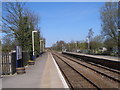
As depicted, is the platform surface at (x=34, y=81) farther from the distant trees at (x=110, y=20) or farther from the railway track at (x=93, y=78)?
the distant trees at (x=110, y=20)

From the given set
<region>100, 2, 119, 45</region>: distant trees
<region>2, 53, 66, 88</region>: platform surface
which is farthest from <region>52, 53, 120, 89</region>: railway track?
<region>100, 2, 119, 45</region>: distant trees

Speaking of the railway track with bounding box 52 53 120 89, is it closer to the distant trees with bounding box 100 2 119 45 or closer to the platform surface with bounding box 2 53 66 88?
the platform surface with bounding box 2 53 66 88

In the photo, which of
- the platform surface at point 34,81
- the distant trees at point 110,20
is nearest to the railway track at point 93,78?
the platform surface at point 34,81

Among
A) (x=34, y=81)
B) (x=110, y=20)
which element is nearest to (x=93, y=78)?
(x=34, y=81)

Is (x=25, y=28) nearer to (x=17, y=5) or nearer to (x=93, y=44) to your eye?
(x=17, y=5)

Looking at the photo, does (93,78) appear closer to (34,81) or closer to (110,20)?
(34,81)

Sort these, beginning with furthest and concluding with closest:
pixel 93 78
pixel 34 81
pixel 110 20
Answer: pixel 110 20, pixel 93 78, pixel 34 81

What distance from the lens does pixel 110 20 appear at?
41.3 metres

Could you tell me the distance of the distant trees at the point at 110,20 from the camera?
133 ft

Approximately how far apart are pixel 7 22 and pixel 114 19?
76.7ft

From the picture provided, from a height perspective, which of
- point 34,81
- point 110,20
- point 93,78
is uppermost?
point 110,20

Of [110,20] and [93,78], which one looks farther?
[110,20]

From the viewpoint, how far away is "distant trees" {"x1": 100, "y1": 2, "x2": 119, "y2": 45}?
4056 centimetres

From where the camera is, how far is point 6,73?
14.2 metres
